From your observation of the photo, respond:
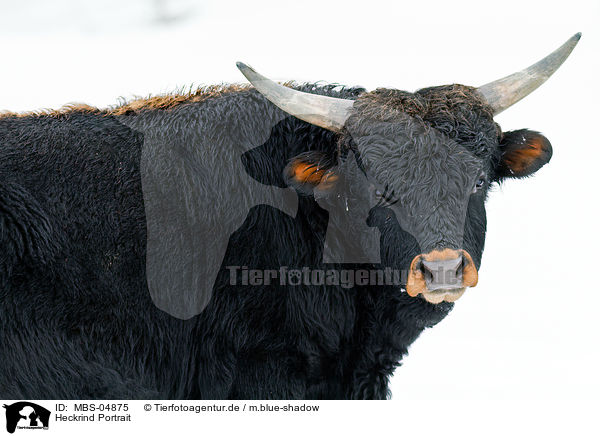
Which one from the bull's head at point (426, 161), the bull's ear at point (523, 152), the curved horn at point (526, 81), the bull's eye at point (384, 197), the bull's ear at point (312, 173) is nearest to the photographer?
the bull's head at point (426, 161)

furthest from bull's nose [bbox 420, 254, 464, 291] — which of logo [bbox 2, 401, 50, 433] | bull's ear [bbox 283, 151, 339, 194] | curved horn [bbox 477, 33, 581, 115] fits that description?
logo [bbox 2, 401, 50, 433]

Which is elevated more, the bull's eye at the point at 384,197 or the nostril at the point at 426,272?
the bull's eye at the point at 384,197

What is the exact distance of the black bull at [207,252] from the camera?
204 inches

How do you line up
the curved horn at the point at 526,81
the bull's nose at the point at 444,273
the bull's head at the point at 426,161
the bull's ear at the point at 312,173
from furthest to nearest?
the curved horn at the point at 526,81, the bull's ear at the point at 312,173, the bull's head at the point at 426,161, the bull's nose at the point at 444,273

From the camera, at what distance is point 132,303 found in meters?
5.30

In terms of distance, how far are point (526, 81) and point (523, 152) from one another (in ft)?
1.80

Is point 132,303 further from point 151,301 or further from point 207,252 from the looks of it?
point 207,252

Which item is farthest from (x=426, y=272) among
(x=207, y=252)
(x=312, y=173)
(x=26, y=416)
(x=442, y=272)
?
(x=26, y=416)

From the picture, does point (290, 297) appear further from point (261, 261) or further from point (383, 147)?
point (383, 147)

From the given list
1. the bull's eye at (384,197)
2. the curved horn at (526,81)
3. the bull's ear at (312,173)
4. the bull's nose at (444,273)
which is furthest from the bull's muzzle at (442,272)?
the curved horn at (526,81)

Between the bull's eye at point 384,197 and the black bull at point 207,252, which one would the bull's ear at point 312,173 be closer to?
the black bull at point 207,252

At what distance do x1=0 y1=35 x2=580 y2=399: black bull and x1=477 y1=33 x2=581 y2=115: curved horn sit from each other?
0.18 meters

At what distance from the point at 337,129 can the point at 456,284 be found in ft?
4.88

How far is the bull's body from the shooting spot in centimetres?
522
